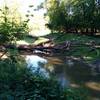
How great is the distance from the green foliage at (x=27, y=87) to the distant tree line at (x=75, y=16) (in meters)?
33.4

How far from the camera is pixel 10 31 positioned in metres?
14.9

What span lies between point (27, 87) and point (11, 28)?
5.92 m

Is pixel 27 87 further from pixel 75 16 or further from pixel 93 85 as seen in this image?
pixel 75 16

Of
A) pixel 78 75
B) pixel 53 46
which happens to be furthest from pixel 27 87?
pixel 53 46

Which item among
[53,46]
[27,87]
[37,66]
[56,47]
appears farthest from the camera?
[53,46]

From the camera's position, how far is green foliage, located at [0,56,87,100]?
8414 mm

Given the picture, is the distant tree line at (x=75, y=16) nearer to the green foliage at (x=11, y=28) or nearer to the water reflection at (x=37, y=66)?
the water reflection at (x=37, y=66)

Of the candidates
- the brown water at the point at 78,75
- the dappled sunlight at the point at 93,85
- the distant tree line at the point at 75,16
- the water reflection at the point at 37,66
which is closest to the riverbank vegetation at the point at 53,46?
the distant tree line at the point at 75,16

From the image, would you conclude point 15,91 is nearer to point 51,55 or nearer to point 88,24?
point 51,55

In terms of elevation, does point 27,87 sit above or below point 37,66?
above

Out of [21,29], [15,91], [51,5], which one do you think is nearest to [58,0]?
[51,5]

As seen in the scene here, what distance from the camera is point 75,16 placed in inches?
1816

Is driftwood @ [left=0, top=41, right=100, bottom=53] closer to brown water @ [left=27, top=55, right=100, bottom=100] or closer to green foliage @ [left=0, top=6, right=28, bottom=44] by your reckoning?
brown water @ [left=27, top=55, right=100, bottom=100]

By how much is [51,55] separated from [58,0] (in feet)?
76.1
